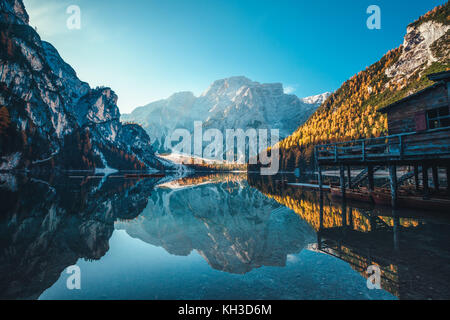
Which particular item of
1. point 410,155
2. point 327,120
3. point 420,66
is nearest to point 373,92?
point 420,66

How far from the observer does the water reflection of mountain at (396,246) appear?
5.79 m

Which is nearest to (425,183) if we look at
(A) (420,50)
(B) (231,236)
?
(B) (231,236)

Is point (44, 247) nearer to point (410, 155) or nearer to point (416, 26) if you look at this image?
point (410, 155)

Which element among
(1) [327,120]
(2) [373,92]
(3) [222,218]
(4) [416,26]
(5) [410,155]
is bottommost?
(3) [222,218]

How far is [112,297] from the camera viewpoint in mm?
5531

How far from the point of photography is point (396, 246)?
8.77m

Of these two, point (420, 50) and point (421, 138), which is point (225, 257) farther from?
point (420, 50)

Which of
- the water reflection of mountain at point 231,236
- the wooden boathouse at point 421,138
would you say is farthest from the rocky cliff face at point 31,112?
the wooden boathouse at point 421,138

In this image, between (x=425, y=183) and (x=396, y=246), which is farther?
(x=425, y=183)

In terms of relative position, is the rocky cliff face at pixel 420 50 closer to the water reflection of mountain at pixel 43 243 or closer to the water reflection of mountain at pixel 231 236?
the water reflection of mountain at pixel 231 236

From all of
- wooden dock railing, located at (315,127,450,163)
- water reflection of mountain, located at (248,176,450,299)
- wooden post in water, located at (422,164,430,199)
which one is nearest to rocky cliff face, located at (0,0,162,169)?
water reflection of mountain, located at (248,176,450,299)

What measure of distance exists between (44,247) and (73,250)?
4.30ft

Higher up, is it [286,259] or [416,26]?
[416,26]
